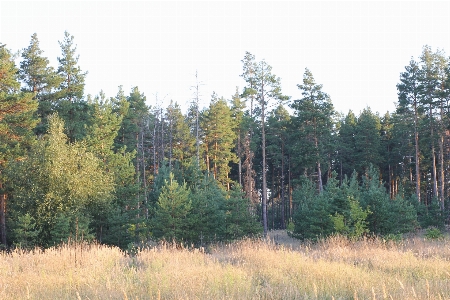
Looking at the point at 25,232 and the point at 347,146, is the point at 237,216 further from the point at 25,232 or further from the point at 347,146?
the point at 347,146

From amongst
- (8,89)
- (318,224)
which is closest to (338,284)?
(318,224)

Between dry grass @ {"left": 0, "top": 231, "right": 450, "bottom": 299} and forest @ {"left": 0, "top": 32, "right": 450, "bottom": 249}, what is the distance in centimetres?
834

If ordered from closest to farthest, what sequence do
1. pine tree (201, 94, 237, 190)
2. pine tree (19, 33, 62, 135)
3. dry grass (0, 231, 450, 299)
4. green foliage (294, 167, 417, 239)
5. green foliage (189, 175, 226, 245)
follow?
dry grass (0, 231, 450, 299) → green foliage (294, 167, 417, 239) → green foliage (189, 175, 226, 245) → pine tree (19, 33, 62, 135) → pine tree (201, 94, 237, 190)

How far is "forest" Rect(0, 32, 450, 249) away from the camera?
22125 millimetres

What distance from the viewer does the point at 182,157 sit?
A: 44.2 meters

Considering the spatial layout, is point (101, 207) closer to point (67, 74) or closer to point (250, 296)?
point (67, 74)

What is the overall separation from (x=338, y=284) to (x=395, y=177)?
47712mm

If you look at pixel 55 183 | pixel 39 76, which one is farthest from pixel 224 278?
pixel 39 76

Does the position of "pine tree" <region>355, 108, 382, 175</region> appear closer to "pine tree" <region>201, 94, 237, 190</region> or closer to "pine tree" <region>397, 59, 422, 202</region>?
"pine tree" <region>397, 59, 422, 202</region>

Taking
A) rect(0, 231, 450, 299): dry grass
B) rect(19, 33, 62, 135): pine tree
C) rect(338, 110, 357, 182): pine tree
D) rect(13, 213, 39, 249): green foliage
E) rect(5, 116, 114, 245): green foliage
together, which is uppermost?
rect(19, 33, 62, 135): pine tree

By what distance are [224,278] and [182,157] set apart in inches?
1463

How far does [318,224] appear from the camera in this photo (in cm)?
2194

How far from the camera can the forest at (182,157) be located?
2212 cm

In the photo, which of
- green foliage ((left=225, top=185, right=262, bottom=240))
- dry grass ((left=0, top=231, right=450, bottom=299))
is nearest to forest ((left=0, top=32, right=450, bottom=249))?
green foliage ((left=225, top=185, right=262, bottom=240))
